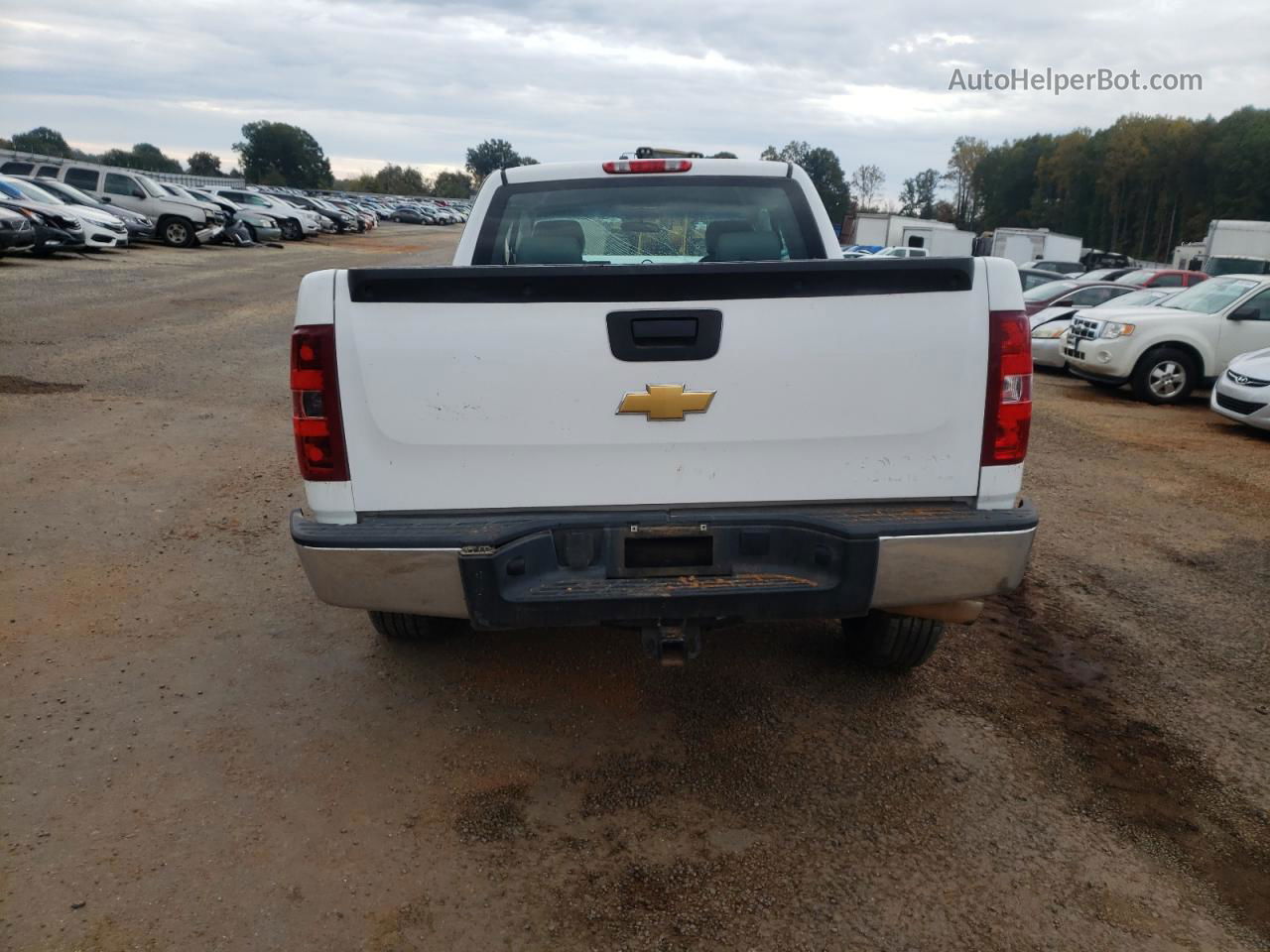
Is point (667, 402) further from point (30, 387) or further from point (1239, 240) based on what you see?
point (1239, 240)

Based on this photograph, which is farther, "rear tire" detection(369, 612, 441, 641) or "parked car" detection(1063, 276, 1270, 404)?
"parked car" detection(1063, 276, 1270, 404)

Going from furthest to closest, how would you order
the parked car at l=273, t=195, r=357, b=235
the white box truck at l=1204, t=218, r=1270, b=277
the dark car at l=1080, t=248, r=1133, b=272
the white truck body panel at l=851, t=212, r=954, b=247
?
the dark car at l=1080, t=248, r=1133, b=272, the white truck body panel at l=851, t=212, r=954, b=247, the parked car at l=273, t=195, r=357, b=235, the white box truck at l=1204, t=218, r=1270, b=277

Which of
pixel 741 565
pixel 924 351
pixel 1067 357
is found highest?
pixel 924 351

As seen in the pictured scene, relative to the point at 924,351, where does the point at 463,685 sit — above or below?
below

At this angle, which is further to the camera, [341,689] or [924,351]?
[341,689]

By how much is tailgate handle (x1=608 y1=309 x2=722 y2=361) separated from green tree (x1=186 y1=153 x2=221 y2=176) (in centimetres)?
12439

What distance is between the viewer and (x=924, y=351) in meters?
2.81

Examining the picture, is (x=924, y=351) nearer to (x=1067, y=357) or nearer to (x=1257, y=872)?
(x=1257, y=872)

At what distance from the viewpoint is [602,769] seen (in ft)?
10.5

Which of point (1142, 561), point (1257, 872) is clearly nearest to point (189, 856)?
point (1257, 872)

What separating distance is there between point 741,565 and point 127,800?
2.04 m

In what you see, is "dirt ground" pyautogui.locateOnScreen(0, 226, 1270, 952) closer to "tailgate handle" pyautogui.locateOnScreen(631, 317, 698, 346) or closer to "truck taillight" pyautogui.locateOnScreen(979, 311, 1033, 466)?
"truck taillight" pyautogui.locateOnScreen(979, 311, 1033, 466)

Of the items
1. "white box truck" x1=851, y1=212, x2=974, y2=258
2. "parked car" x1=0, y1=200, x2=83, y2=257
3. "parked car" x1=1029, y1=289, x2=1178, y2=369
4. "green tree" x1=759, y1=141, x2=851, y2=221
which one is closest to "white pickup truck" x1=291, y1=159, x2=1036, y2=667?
"parked car" x1=1029, y1=289, x2=1178, y2=369

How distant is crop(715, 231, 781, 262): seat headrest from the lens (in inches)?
160
